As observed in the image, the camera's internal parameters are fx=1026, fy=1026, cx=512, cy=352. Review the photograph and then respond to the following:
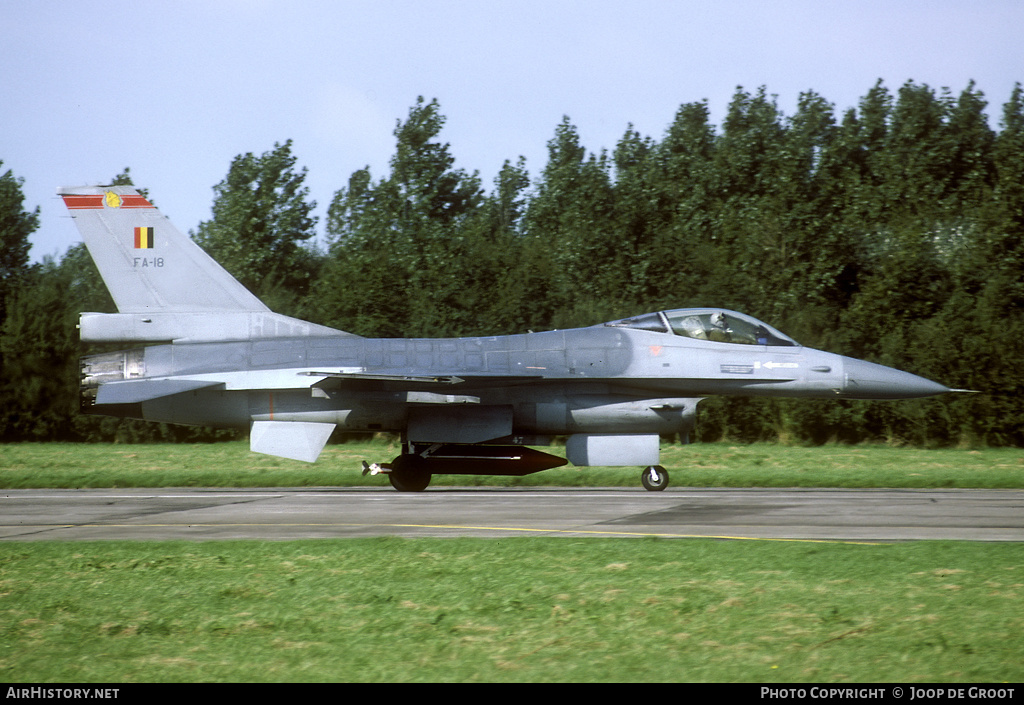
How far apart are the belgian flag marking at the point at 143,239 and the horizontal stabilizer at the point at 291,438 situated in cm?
395

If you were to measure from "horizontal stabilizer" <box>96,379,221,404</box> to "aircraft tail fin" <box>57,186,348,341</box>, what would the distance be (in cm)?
91

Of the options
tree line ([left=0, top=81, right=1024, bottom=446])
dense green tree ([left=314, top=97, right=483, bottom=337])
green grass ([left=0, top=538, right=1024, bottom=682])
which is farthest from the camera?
dense green tree ([left=314, top=97, right=483, bottom=337])

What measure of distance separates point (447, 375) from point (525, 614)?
11063mm

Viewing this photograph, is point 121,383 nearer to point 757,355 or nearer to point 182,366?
point 182,366

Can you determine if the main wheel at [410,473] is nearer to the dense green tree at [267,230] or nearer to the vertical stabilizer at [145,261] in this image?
the vertical stabilizer at [145,261]

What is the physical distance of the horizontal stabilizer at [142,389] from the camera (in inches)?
717

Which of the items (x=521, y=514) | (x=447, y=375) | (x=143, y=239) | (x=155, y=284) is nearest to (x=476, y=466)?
(x=447, y=375)

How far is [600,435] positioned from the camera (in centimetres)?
1856

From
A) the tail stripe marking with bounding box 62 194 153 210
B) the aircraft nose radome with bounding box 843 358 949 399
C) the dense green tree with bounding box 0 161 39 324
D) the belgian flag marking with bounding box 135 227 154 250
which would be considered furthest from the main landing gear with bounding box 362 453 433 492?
the dense green tree with bounding box 0 161 39 324

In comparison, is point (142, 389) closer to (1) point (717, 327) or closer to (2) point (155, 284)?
(2) point (155, 284)

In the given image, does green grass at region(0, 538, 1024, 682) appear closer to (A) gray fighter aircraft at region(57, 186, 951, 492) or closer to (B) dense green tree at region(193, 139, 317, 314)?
(A) gray fighter aircraft at region(57, 186, 951, 492)

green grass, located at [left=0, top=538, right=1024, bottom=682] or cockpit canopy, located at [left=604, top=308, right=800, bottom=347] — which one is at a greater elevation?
cockpit canopy, located at [left=604, top=308, right=800, bottom=347]


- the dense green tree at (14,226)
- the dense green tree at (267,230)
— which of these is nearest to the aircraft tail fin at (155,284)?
the dense green tree at (267,230)

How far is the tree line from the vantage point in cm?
2747
